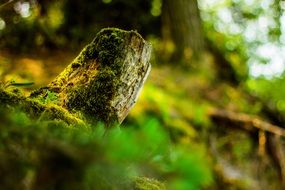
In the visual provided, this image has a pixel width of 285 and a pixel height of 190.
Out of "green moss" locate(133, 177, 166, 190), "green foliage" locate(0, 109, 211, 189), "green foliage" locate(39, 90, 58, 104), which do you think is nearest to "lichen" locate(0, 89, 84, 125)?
"green foliage" locate(39, 90, 58, 104)

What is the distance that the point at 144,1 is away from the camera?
24.0 feet

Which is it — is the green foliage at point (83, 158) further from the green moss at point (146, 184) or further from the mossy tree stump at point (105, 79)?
the mossy tree stump at point (105, 79)

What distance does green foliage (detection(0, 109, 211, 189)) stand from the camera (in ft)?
2.31

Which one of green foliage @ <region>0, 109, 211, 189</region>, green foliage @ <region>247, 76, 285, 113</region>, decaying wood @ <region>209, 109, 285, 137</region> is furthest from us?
green foliage @ <region>247, 76, 285, 113</region>

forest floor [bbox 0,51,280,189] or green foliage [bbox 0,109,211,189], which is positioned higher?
forest floor [bbox 0,51,280,189]

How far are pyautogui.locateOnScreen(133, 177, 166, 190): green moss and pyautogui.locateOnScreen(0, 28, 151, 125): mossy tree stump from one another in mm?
295

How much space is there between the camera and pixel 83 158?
694mm

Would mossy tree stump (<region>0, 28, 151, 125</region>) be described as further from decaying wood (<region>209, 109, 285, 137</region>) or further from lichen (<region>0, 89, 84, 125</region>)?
decaying wood (<region>209, 109, 285, 137</region>)

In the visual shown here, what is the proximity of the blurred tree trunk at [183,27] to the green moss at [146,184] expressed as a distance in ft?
17.4

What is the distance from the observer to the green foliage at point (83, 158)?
70cm

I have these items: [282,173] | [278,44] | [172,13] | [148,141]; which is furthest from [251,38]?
[148,141]

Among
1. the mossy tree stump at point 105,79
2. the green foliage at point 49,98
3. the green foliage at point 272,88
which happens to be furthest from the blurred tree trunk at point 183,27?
the green foliage at point 49,98

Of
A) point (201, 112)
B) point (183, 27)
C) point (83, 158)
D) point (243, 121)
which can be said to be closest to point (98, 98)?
point (83, 158)

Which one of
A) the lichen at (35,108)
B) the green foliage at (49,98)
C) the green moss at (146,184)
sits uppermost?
the green foliage at (49,98)
